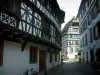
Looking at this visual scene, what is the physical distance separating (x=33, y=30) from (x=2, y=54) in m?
4.77

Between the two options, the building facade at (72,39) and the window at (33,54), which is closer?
the window at (33,54)

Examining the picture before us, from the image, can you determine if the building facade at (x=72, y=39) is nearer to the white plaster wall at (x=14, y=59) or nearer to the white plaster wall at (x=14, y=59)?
the white plaster wall at (x=14, y=59)

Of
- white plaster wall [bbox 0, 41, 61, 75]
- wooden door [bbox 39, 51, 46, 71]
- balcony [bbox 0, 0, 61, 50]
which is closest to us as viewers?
balcony [bbox 0, 0, 61, 50]

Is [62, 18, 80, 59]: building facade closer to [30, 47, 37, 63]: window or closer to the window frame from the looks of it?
the window frame

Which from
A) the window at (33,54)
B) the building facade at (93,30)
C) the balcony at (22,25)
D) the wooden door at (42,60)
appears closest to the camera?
the balcony at (22,25)

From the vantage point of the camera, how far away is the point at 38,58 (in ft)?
50.6

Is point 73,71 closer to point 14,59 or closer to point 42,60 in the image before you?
point 42,60

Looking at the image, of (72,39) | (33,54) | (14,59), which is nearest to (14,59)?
(14,59)

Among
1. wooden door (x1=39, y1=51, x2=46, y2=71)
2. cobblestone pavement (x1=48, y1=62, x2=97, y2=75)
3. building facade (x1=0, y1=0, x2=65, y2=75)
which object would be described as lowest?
cobblestone pavement (x1=48, y1=62, x2=97, y2=75)

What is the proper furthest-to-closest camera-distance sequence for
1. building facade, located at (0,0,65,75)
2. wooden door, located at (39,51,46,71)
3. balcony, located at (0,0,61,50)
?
wooden door, located at (39,51,46,71)
building facade, located at (0,0,65,75)
balcony, located at (0,0,61,50)

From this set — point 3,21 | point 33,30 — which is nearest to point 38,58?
point 33,30

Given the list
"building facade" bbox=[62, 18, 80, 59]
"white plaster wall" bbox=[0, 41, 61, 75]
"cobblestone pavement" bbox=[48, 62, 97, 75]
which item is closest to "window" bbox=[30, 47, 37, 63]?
"white plaster wall" bbox=[0, 41, 61, 75]

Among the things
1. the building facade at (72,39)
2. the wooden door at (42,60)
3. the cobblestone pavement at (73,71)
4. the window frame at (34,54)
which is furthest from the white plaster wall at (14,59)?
the building facade at (72,39)

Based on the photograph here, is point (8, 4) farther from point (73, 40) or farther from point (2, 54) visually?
point (73, 40)
